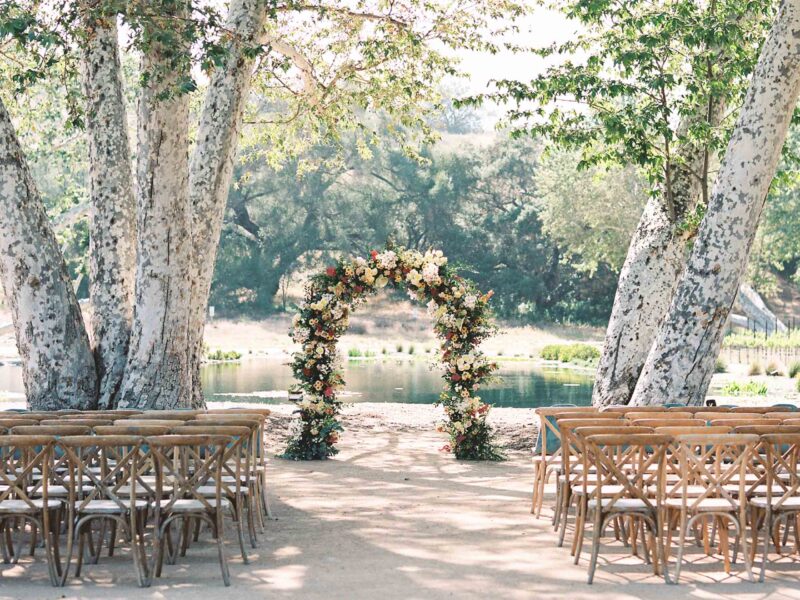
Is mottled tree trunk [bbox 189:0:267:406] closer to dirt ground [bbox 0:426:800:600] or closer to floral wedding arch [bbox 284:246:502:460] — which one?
floral wedding arch [bbox 284:246:502:460]

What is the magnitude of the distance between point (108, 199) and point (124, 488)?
5.52 m

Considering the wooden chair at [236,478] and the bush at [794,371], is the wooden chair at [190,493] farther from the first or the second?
the bush at [794,371]

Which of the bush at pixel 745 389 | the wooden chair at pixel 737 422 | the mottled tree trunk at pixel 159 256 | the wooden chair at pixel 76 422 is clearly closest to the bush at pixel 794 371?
the bush at pixel 745 389

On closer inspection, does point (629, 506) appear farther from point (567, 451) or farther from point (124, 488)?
point (124, 488)

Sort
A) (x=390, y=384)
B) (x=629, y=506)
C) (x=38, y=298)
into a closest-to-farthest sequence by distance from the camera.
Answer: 1. (x=629, y=506)
2. (x=38, y=298)
3. (x=390, y=384)

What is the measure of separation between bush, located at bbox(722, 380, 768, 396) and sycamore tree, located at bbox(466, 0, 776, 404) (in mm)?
9382

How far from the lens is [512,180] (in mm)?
55156

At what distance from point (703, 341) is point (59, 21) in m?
7.37

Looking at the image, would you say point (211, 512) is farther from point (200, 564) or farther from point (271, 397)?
point (271, 397)

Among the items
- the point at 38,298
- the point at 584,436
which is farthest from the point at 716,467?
the point at 38,298

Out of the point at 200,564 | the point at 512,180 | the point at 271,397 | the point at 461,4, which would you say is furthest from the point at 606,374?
the point at 512,180

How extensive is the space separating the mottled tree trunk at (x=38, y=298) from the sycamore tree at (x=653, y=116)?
682cm

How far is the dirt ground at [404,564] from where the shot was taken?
6.52 meters

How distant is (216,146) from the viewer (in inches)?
502
